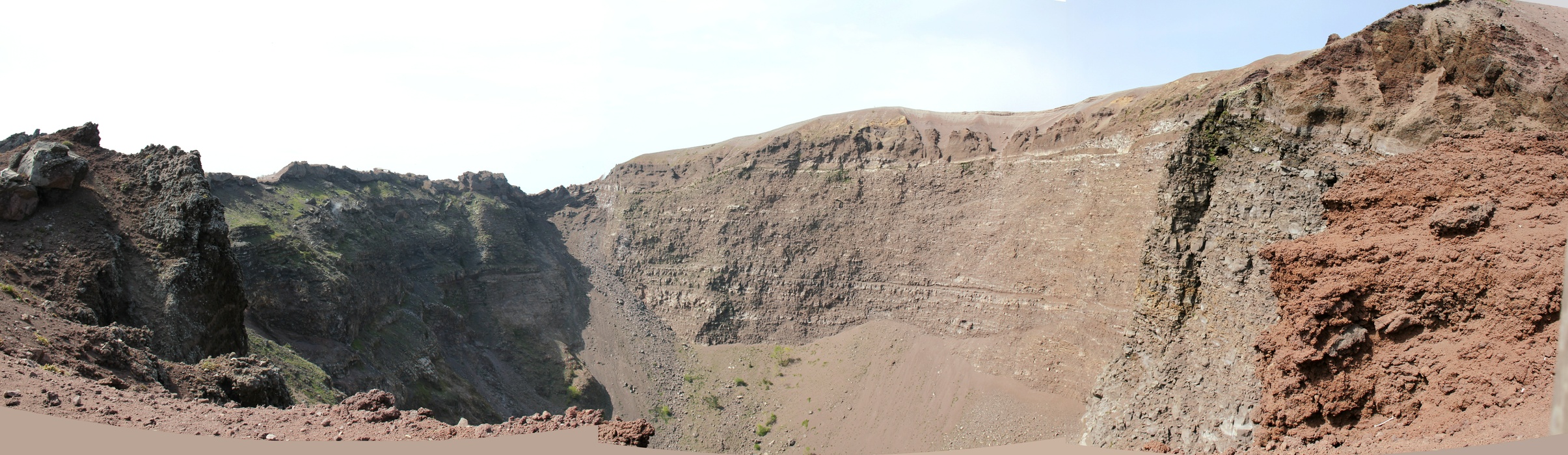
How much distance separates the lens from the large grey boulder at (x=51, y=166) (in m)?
15.0

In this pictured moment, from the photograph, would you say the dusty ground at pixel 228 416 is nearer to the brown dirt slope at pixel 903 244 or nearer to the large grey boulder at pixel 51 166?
the large grey boulder at pixel 51 166

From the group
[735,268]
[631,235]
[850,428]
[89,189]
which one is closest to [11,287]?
[89,189]

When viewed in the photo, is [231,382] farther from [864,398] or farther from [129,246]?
[864,398]

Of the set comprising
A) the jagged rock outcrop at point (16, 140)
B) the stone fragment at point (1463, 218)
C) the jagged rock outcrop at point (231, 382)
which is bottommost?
the jagged rock outcrop at point (231, 382)

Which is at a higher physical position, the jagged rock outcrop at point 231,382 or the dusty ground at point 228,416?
the dusty ground at point 228,416

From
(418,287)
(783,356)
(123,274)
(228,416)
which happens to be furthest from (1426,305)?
(418,287)

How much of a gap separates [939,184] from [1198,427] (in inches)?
1223

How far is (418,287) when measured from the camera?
137 feet

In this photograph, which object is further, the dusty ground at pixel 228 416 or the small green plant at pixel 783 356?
the small green plant at pixel 783 356

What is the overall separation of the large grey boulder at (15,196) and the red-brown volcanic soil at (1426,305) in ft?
70.8

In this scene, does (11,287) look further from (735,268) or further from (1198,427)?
(735,268)

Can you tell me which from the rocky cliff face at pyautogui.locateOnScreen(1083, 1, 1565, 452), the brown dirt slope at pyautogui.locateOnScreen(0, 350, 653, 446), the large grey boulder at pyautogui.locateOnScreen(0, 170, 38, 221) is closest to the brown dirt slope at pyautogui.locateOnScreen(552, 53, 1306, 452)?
the rocky cliff face at pyautogui.locateOnScreen(1083, 1, 1565, 452)

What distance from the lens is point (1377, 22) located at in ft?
34.6

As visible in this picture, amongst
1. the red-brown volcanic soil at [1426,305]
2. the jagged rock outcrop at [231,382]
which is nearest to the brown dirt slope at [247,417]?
the jagged rock outcrop at [231,382]
